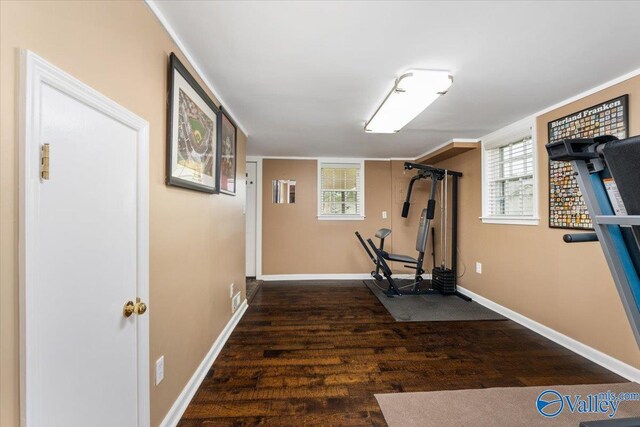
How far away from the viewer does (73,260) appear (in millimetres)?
831

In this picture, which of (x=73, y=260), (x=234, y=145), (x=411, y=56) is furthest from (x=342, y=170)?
(x=73, y=260)

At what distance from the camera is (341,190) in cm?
477

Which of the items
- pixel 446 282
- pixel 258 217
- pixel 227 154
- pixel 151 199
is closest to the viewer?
pixel 151 199

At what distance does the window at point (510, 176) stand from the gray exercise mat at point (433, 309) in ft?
3.72

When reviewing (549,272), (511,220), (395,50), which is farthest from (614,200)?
(511,220)

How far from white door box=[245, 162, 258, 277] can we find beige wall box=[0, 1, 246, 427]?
214 centimetres

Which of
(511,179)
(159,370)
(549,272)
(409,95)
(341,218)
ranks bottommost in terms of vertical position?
(159,370)

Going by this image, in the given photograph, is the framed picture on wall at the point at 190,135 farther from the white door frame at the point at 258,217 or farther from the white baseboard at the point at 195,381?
the white door frame at the point at 258,217

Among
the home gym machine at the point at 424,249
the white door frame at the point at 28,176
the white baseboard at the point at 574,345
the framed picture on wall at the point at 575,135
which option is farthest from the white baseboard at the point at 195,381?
the framed picture on wall at the point at 575,135

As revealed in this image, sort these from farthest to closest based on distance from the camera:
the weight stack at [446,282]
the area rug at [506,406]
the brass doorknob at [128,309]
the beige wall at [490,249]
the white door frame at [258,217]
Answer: the white door frame at [258,217]
the weight stack at [446,282]
the beige wall at [490,249]
the area rug at [506,406]
the brass doorknob at [128,309]

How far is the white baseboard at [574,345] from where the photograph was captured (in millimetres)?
1888

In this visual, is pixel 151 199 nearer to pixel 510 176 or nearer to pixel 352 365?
pixel 352 365

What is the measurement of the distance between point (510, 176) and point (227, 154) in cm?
321

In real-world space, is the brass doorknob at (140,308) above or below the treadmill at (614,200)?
below
